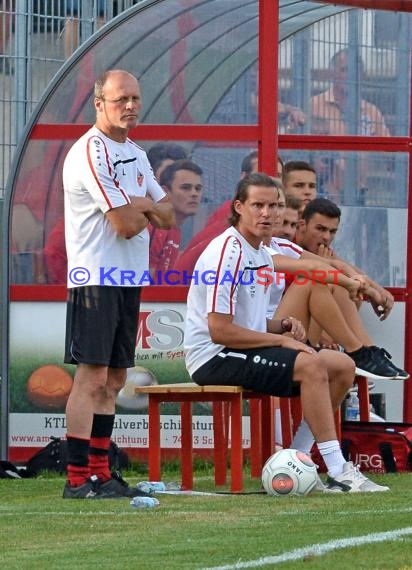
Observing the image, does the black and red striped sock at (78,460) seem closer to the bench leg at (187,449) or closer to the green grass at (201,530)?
the green grass at (201,530)

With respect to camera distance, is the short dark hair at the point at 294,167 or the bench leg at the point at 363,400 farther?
the short dark hair at the point at 294,167

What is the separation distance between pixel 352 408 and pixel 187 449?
2.25 meters

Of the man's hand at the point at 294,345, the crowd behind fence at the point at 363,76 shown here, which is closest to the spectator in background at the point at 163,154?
the crowd behind fence at the point at 363,76

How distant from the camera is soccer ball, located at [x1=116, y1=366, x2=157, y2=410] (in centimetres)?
1049

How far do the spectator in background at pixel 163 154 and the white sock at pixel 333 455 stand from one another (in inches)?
121

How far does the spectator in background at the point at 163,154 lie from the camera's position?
10.5m

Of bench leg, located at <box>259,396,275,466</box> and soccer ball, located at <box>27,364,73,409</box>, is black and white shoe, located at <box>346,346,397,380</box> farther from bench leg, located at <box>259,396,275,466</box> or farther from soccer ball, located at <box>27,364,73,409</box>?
soccer ball, located at <box>27,364,73,409</box>

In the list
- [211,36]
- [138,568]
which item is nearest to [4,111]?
[211,36]

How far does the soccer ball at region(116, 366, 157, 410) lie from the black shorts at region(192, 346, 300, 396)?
7.95 feet

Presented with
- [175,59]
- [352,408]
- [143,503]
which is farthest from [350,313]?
[143,503]

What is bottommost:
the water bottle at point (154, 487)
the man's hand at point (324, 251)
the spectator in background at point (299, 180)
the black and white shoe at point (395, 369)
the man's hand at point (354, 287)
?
the water bottle at point (154, 487)

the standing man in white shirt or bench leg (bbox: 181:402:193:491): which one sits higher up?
the standing man in white shirt

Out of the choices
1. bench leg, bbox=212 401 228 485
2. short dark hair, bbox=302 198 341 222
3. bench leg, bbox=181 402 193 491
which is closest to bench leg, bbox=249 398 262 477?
bench leg, bbox=212 401 228 485

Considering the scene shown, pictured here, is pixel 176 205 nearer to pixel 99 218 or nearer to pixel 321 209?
pixel 321 209
